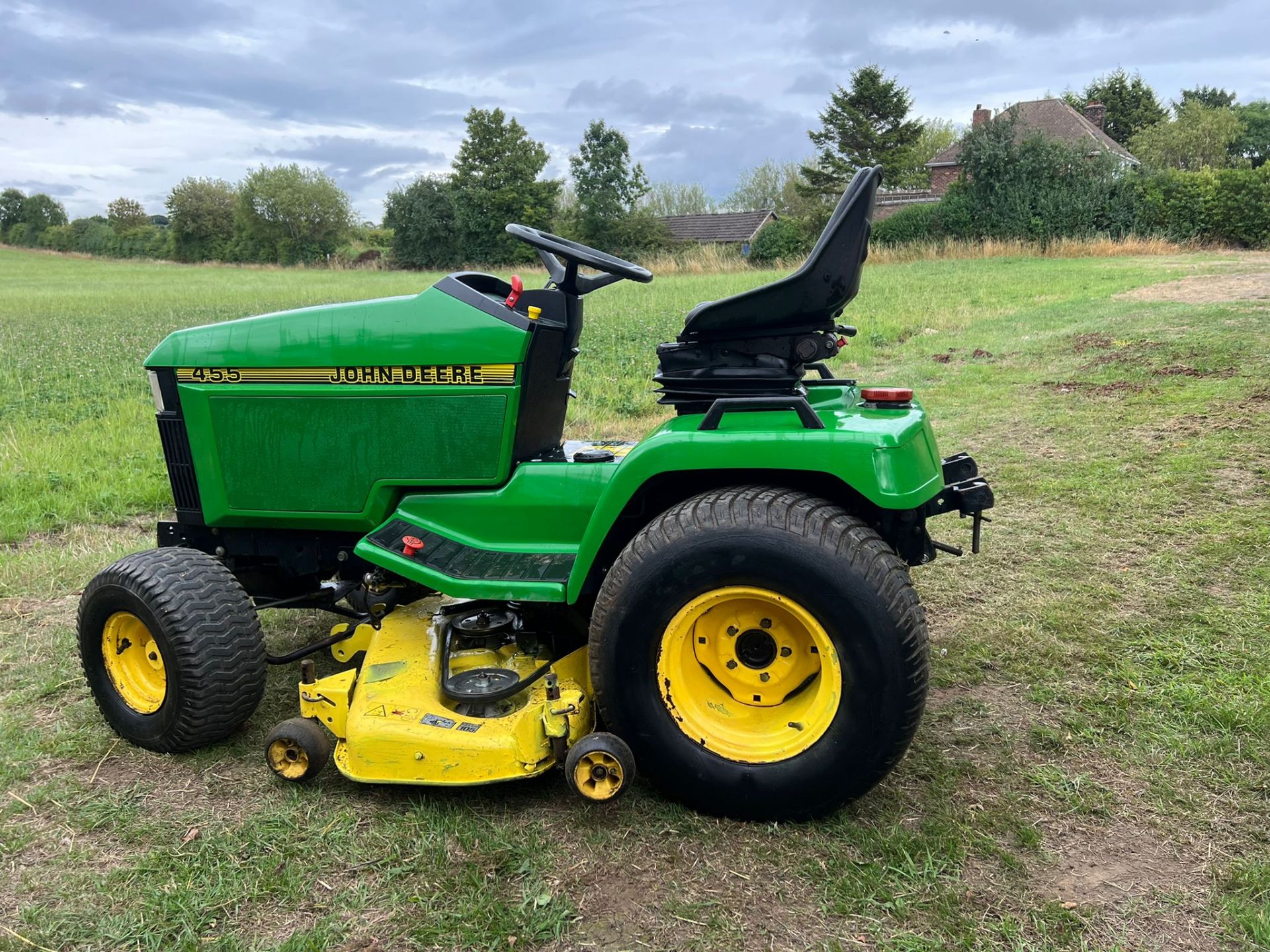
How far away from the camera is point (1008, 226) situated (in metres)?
27.8

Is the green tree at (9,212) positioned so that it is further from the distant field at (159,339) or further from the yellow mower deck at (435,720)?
the yellow mower deck at (435,720)

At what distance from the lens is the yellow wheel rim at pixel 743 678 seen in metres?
2.40

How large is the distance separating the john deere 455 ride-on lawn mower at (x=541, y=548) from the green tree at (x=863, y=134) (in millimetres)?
37959

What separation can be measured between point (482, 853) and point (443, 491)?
112cm

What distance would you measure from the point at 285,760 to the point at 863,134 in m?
40.5

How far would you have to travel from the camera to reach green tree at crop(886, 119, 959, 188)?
39.8m

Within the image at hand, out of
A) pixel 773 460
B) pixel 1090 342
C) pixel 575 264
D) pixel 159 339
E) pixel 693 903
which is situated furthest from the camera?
pixel 159 339

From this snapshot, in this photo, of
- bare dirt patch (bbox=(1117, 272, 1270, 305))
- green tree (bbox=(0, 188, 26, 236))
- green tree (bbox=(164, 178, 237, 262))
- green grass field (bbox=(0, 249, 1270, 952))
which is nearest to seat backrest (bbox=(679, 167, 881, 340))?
green grass field (bbox=(0, 249, 1270, 952))

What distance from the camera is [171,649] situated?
9.09 ft

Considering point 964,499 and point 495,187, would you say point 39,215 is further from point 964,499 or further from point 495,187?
point 964,499

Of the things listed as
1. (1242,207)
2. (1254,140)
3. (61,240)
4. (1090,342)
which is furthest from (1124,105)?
(61,240)

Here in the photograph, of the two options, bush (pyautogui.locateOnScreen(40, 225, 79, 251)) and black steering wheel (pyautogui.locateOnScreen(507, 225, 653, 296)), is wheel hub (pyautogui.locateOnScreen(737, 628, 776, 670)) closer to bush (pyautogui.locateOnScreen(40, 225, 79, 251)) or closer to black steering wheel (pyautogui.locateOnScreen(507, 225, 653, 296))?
black steering wheel (pyautogui.locateOnScreen(507, 225, 653, 296))

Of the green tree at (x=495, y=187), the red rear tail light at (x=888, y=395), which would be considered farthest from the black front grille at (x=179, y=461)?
the green tree at (x=495, y=187)

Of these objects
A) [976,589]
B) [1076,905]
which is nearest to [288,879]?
[1076,905]
